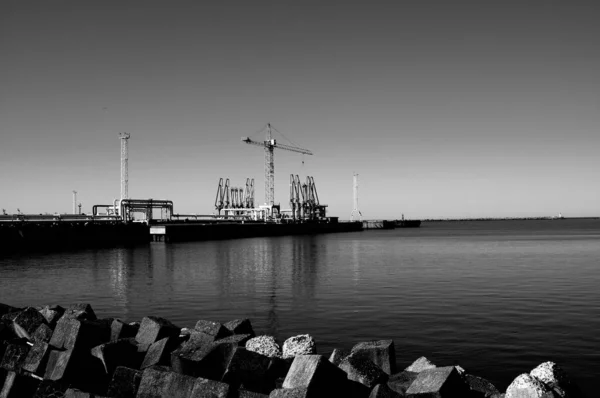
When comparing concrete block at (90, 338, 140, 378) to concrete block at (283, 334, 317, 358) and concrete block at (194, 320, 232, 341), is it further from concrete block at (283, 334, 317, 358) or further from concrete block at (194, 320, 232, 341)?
concrete block at (283, 334, 317, 358)

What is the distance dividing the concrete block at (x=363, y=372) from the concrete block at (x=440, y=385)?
0.53 metres

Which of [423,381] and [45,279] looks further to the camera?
[45,279]

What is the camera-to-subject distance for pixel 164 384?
713cm

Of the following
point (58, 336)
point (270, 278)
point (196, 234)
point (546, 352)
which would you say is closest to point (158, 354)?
point (58, 336)

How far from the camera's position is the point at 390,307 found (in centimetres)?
1894

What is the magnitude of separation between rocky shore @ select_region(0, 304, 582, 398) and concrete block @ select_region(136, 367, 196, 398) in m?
0.01

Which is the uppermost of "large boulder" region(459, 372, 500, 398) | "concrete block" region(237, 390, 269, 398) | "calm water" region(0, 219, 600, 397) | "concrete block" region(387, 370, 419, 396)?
"concrete block" region(237, 390, 269, 398)

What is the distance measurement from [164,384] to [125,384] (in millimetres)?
884

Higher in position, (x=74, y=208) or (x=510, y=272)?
(x=74, y=208)

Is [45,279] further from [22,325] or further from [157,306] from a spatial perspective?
[22,325]

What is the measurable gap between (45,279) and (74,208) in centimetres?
8741

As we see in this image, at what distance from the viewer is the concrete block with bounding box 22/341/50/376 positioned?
29.8 ft

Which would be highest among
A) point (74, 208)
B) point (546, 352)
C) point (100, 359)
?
point (74, 208)

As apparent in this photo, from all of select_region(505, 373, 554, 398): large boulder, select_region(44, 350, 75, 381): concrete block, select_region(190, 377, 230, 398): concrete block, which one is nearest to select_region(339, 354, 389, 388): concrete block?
select_region(505, 373, 554, 398): large boulder
